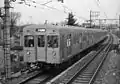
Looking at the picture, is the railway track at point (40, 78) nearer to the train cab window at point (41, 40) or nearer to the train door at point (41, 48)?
the train door at point (41, 48)

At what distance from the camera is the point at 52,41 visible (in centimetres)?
1196

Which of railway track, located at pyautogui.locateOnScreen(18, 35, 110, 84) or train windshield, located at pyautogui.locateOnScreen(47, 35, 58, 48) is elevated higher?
train windshield, located at pyautogui.locateOnScreen(47, 35, 58, 48)

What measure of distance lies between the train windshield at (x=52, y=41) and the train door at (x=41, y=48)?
31 centimetres

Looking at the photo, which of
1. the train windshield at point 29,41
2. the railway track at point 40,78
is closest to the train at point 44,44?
the train windshield at point 29,41

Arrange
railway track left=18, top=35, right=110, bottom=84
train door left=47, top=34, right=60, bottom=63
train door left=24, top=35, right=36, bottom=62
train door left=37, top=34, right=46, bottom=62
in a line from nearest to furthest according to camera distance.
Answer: railway track left=18, top=35, right=110, bottom=84 → train door left=47, top=34, right=60, bottom=63 → train door left=37, top=34, right=46, bottom=62 → train door left=24, top=35, right=36, bottom=62

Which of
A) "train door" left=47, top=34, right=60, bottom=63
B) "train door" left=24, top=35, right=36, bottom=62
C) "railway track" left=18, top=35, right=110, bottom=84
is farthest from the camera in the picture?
"train door" left=24, top=35, right=36, bottom=62

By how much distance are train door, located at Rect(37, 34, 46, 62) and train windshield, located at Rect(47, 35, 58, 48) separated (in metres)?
0.31

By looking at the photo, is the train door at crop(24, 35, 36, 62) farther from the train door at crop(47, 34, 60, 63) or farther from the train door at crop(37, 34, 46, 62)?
the train door at crop(47, 34, 60, 63)

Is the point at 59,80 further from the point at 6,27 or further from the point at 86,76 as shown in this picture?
the point at 6,27

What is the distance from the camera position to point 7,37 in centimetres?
934

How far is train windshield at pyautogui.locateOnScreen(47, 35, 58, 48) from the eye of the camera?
11.9 metres

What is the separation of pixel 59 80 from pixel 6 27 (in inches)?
150

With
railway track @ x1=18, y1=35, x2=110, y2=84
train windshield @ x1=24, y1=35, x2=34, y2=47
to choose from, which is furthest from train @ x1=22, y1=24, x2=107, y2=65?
railway track @ x1=18, y1=35, x2=110, y2=84

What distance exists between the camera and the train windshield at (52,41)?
1186 cm
